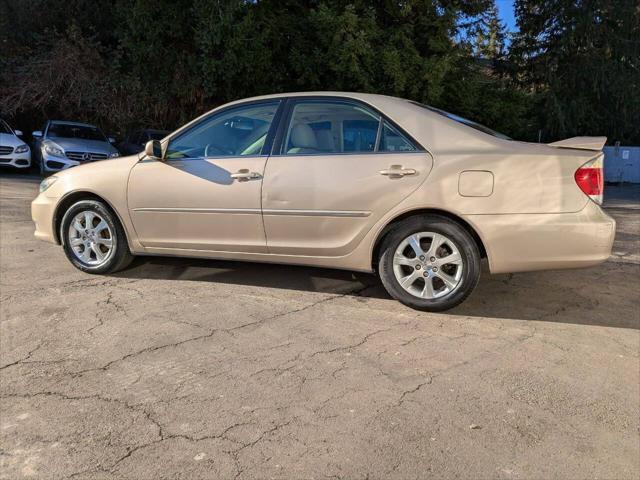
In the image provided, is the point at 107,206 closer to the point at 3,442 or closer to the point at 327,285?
the point at 327,285

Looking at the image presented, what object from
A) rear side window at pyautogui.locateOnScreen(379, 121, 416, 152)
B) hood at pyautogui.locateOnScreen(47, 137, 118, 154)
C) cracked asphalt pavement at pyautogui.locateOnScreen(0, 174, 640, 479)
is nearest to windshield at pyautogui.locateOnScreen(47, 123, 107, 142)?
hood at pyautogui.locateOnScreen(47, 137, 118, 154)

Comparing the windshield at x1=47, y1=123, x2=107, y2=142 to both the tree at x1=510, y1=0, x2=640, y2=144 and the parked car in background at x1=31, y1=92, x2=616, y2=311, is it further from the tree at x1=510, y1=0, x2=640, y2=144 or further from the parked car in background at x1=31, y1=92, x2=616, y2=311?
the tree at x1=510, y1=0, x2=640, y2=144

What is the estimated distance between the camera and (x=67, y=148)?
12.7 metres

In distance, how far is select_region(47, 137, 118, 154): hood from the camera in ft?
41.7

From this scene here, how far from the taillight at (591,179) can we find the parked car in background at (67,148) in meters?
11.4

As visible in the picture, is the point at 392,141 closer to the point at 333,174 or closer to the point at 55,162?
the point at 333,174

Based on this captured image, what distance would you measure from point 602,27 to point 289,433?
87.2ft

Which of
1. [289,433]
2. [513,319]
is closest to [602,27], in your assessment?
[513,319]

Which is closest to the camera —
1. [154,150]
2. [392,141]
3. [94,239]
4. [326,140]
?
[392,141]

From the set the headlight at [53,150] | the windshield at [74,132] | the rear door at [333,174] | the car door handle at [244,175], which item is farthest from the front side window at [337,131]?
the windshield at [74,132]

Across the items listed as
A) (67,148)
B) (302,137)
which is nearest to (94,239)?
(302,137)

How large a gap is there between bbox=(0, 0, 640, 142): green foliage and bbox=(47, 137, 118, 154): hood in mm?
3664

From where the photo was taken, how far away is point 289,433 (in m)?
2.56

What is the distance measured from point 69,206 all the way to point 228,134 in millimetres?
1720
